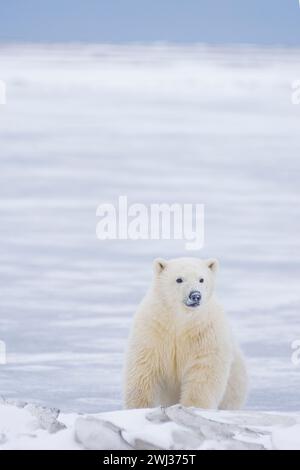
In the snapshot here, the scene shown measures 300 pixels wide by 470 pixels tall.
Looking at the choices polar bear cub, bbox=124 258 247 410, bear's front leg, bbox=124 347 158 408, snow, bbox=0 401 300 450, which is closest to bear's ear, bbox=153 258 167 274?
polar bear cub, bbox=124 258 247 410

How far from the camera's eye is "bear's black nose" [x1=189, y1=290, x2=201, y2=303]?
4.55 metres

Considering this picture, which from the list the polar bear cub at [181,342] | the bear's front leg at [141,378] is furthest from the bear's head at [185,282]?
the bear's front leg at [141,378]

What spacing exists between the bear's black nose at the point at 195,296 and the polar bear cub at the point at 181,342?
1 cm

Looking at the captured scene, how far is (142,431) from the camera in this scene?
347 cm

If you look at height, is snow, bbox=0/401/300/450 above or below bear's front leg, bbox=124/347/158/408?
below

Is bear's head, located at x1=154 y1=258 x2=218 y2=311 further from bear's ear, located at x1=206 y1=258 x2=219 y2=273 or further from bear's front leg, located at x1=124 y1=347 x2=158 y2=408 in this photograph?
bear's front leg, located at x1=124 y1=347 x2=158 y2=408

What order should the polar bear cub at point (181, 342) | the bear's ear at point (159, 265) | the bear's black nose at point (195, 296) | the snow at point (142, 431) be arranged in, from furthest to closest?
the bear's ear at point (159, 265) → the polar bear cub at point (181, 342) → the bear's black nose at point (195, 296) → the snow at point (142, 431)

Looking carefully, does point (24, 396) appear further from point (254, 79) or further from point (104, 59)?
point (104, 59)

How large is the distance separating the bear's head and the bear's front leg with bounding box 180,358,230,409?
26cm

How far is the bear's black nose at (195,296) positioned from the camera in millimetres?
4555

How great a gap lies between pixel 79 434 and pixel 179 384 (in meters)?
1.47

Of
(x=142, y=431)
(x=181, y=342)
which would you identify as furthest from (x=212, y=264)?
(x=142, y=431)

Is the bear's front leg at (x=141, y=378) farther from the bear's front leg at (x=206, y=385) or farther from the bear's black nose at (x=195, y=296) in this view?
the bear's black nose at (x=195, y=296)

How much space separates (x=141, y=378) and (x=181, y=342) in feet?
0.79
